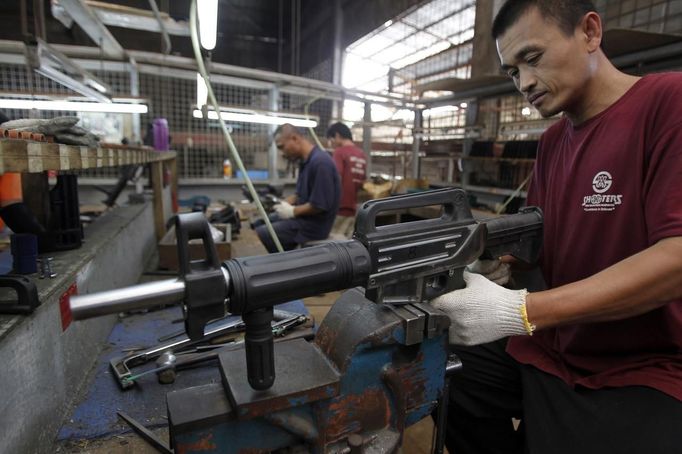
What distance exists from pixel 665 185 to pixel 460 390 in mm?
777

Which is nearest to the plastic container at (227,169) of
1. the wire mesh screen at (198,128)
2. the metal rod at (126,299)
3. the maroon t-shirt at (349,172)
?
the wire mesh screen at (198,128)

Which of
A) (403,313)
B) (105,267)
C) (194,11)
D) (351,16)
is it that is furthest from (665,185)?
(351,16)

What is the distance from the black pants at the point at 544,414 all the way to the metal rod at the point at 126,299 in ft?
2.38

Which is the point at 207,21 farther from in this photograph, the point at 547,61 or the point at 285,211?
the point at 285,211

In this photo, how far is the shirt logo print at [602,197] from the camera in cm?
97

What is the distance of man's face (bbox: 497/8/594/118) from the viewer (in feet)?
3.14

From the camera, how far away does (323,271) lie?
0.66 meters

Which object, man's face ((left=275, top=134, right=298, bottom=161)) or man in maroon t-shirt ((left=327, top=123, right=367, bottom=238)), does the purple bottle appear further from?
man in maroon t-shirt ((left=327, top=123, right=367, bottom=238))

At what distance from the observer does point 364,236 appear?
2.44 ft

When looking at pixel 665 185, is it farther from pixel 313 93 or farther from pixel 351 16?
pixel 351 16

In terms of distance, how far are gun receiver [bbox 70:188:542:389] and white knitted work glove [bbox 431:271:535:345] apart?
33 mm

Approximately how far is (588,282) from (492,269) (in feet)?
1.17

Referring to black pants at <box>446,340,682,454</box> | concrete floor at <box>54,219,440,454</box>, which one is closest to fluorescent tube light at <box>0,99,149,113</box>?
concrete floor at <box>54,219,440,454</box>

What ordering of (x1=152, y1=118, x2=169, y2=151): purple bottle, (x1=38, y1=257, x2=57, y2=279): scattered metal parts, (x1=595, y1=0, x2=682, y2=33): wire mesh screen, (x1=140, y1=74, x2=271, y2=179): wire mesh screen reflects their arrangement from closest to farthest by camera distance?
(x1=38, y1=257, x2=57, y2=279): scattered metal parts, (x1=595, y1=0, x2=682, y2=33): wire mesh screen, (x1=152, y1=118, x2=169, y2=151): purple bottle, (x1=140, y1=74, x2=271, y2=179): wire mesh screen
